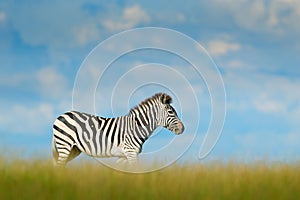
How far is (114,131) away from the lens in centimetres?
1177

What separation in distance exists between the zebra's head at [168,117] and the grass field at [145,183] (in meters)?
1.77

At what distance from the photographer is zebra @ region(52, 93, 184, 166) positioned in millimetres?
11344

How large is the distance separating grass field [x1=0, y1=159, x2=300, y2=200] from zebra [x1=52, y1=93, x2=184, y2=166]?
1614 millimetres

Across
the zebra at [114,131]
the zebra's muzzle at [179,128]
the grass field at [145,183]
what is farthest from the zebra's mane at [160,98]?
the grass field at [145,183]

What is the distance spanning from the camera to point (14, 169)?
9055mm

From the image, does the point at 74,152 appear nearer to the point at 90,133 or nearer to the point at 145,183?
the point at 90,133

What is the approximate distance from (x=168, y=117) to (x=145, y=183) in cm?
402

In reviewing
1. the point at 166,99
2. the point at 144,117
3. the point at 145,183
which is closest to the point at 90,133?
the point at 144,117

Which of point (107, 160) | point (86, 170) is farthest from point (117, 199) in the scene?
point (107, 160)

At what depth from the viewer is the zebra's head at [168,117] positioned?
1140 cm

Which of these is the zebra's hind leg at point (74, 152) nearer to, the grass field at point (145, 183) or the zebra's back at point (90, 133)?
the zebra's back at point (90, 133)

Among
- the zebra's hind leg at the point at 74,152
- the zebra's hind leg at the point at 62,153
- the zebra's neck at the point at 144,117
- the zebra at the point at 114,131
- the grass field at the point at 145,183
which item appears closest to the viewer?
the grass field at the point at 145,183

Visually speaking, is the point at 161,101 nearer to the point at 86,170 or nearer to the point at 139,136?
the point at 139,136

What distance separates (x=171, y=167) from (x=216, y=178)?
144 cm
